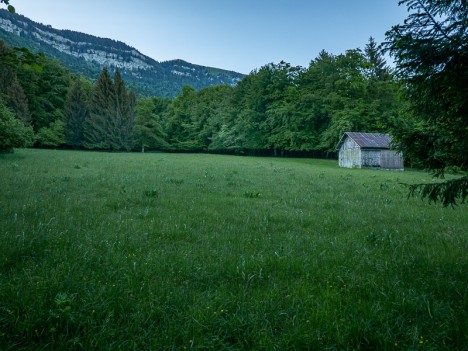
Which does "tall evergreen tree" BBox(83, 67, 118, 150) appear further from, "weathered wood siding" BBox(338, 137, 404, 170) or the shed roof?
"weathered wood siding" BBox(338, 137, 404, 170)

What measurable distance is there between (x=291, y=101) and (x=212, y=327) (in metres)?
62.6

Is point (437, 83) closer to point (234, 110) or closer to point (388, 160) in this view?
point (388, 160)

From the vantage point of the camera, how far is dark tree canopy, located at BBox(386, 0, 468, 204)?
12.8ft

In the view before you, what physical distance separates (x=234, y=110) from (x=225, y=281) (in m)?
69.6

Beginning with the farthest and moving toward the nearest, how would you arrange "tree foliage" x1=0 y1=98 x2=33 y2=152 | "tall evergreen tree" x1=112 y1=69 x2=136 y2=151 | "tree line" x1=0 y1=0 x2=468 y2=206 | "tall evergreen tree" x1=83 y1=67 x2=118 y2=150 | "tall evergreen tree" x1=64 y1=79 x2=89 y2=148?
"tall evergreen tree" x1=112 y1=69 x2=136 y2=151 → "tall evergreen tree" x1=64 y1=79 x2=89 y2=148 → "tall evergreen tree" x1=83 y1=67 x2=118 y2=150 → "tree line" x1=0 y1=0 x2=468 y2=206 → "tree foliage" x1=0 y1=98 x2=33 y2=152

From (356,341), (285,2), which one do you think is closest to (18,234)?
(356,341)

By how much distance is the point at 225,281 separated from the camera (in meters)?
3.72

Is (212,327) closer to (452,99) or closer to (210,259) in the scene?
(210,259)

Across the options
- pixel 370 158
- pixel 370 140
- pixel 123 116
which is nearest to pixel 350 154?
pixel 370 158

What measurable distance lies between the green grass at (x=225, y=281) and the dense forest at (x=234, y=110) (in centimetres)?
4625

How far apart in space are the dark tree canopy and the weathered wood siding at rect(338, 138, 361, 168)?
39.5 metres

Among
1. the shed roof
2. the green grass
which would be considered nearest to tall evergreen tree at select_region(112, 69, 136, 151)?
the shed roof

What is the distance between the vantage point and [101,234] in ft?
17.3

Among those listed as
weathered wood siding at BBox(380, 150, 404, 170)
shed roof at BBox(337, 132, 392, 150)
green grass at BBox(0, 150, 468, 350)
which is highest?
shed roof at BBox(337, 132, 392, 150)
